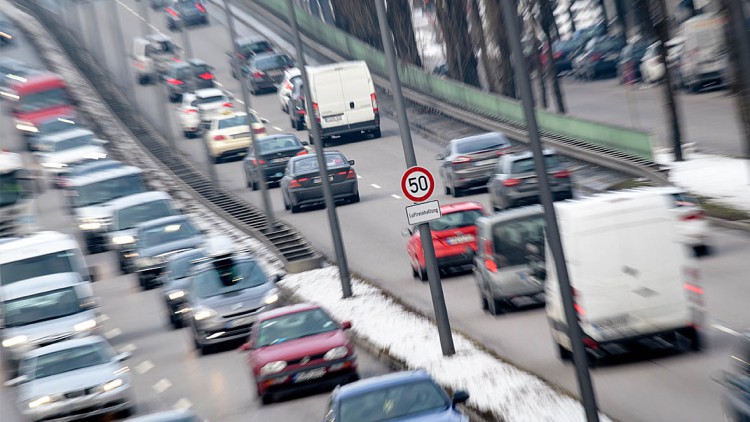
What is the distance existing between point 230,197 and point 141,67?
36.9m

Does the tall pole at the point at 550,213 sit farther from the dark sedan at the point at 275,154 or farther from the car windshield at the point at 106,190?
the dark sedan at the point at 275,154

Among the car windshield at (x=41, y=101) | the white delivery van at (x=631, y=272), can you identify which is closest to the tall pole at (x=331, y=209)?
the white delivery van at (x=631, y=272)

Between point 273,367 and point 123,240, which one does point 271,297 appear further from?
point 123,240

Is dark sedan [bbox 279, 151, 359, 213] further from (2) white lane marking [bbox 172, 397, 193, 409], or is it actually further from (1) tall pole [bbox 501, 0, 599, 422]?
(1) tall pole [bbox 501, 0, 599, 422]

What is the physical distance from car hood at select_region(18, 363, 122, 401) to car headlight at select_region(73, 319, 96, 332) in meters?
5.47

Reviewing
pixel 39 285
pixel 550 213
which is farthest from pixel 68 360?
pixel 550 213

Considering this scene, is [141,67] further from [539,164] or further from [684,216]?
[539,164]

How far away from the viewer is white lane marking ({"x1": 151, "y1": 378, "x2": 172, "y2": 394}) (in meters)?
23.3

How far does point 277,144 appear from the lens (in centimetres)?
4394

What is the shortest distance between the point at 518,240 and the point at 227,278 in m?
6.84

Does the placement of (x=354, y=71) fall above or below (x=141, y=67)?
below

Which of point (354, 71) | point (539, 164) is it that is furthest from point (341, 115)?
point (539, 164)

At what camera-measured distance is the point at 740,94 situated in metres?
27.8

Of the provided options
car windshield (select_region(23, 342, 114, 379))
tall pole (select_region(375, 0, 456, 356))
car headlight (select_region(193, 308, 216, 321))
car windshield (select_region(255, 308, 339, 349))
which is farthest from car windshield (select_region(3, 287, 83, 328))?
tall pole (select_region(375, 0, 456, 356))
